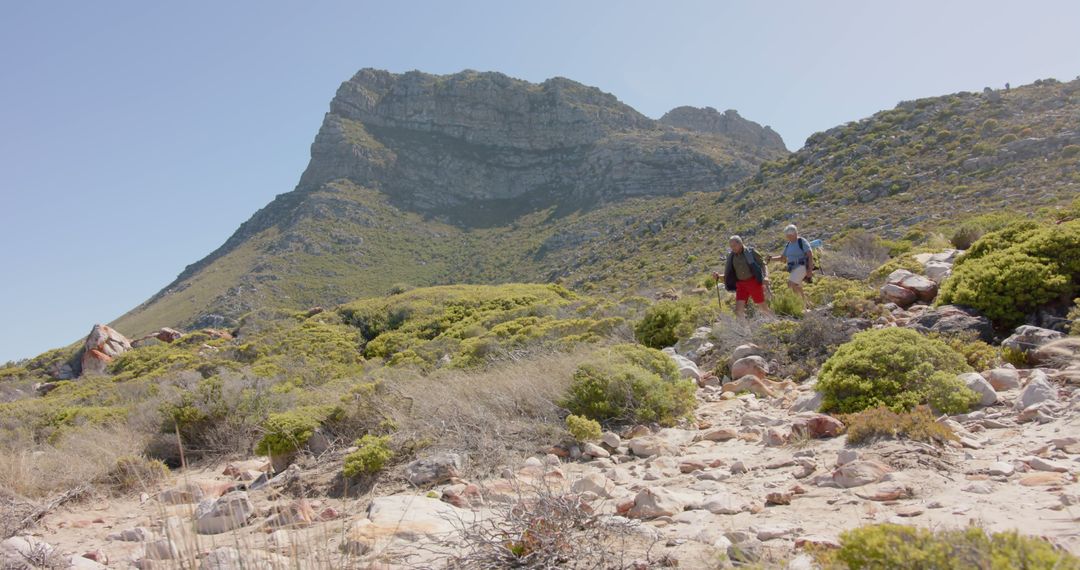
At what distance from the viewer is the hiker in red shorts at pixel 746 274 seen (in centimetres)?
957

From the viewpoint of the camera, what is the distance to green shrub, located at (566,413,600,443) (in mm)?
5135

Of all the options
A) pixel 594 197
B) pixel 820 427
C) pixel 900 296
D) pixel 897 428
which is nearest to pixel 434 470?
pixel 820 427

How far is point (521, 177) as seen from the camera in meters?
87.5

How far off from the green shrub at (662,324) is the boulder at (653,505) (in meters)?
6.57

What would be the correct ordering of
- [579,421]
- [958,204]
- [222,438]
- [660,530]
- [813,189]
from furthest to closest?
1. [813,189]
2. [958,204]
3. [222,438]
4. [579,421]
5. [660,530]

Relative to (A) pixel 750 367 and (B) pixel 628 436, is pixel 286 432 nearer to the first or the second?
(B) pixel 628 436

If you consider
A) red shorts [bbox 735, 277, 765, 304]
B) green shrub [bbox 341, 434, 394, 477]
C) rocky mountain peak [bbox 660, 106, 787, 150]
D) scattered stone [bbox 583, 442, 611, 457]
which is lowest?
scattered stone [bbox 583, 442, 611, 457]

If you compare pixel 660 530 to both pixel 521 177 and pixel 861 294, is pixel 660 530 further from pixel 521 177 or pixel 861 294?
pixel 521 177

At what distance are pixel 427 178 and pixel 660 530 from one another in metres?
84.8

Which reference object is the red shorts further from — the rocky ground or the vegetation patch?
the rocky ground

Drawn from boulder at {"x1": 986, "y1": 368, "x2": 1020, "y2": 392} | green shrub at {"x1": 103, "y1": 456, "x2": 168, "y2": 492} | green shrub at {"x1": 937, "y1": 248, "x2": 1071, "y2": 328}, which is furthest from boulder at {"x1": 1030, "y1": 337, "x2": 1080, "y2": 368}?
green shrub at {"x1": 103, "y1": 456, "x2": 168, "y2": 492}

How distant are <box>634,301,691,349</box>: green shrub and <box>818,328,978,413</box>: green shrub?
4.52 m

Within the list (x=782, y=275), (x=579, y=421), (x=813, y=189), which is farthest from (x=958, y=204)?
(x=579, y=421)

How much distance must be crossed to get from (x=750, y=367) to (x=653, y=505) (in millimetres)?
4197
